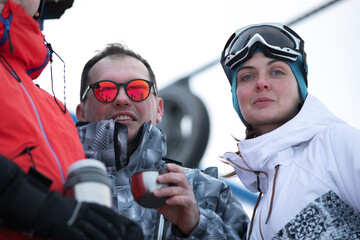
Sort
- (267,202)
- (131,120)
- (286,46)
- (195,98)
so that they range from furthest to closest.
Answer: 1. (195,98)
2. (131,120)
3. (286,46)
4. (267,202)

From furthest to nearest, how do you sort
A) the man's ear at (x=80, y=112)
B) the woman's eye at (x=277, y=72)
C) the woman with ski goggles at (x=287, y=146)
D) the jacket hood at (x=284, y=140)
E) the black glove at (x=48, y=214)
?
the man's ear at (x=80, y=112) < the woman's eye at (x=277, y=72) < the jacket hood at (x=284, y=140) < the woman with ski goggles at (x=287, y=146) < the black glove at (x=48, y=214)

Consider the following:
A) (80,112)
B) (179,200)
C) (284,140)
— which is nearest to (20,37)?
(179,200)

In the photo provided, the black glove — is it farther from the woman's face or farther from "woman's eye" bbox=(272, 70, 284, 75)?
"woman's eye" bbox=(272, 70, 284, 75)

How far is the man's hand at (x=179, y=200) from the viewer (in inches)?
70.3

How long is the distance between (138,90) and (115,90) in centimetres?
15

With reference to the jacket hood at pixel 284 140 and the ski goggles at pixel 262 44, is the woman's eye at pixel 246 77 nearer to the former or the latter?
the ski goggles at pixel 262 44

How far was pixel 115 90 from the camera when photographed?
2.83 m

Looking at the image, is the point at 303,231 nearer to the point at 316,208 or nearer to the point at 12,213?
the point at 316,208

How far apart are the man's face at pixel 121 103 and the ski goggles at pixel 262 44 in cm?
60

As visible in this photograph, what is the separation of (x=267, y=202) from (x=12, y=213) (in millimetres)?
1170

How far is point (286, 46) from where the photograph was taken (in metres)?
2.41

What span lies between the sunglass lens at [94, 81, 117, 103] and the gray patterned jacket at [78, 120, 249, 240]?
318 mm

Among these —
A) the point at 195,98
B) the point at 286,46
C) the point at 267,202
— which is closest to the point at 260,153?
the point at 267,202

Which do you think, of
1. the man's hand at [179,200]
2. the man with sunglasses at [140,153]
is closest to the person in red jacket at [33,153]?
the man's hand at [179,200]
